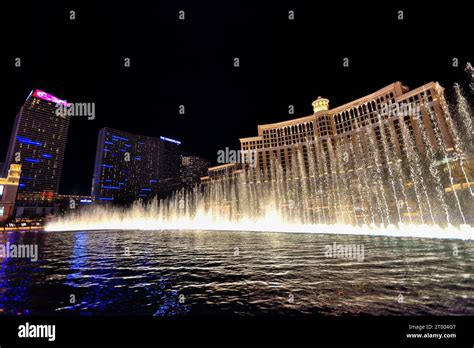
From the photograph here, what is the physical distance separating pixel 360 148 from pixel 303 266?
3028 inches

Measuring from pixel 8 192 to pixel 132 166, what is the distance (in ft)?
260

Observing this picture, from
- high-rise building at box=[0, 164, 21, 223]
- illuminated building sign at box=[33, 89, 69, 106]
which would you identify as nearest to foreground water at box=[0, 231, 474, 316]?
high-rise building at box=[0, 164, 21, 223]

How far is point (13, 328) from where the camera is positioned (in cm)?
362

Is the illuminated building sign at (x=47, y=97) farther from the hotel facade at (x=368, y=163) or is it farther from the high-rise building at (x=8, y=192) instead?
the hotel facade at (x=368, y=163)

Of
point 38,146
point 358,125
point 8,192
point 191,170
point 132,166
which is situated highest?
point 38,146

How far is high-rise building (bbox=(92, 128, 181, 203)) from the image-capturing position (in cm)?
13975

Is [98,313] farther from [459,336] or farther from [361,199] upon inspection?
[361,199]

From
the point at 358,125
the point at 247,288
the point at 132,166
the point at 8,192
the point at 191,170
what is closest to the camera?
the point at 247,288

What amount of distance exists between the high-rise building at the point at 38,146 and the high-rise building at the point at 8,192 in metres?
48.5

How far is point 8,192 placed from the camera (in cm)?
7500

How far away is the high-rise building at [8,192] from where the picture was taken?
71312 millimetres

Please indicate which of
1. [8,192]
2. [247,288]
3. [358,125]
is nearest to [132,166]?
[8,192]

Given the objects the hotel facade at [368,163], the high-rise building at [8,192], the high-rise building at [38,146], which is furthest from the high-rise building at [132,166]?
the hotel facade at [368,163]

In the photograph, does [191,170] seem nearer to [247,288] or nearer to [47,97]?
[47,97]
